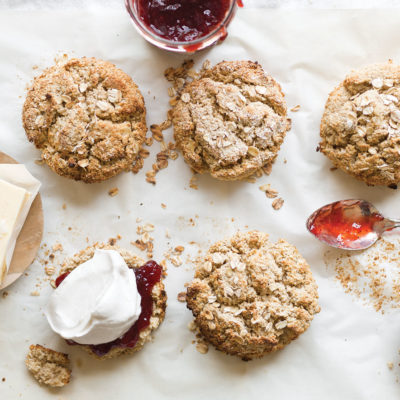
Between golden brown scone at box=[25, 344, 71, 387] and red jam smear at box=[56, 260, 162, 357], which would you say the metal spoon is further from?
golden brown scone at box=[25, 344, 71, 387]

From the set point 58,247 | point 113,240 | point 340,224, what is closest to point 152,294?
point 113,240

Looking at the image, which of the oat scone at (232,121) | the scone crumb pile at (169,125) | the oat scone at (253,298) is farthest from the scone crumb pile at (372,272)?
the scone crumb pile at (169,125)

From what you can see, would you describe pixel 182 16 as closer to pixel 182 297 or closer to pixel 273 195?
pixel 273 195

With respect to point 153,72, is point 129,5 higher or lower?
higher

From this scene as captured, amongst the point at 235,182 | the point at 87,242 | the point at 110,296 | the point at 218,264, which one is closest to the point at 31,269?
the point at 87,242

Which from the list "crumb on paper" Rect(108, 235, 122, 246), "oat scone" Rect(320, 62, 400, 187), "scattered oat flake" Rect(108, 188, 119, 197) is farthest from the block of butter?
"oat scone" Rect(320, 62, 400, 187)

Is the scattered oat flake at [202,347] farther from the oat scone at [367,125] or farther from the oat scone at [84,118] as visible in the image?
the oat scone at [367,125]

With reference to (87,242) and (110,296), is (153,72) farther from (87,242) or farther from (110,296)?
(110,296)
